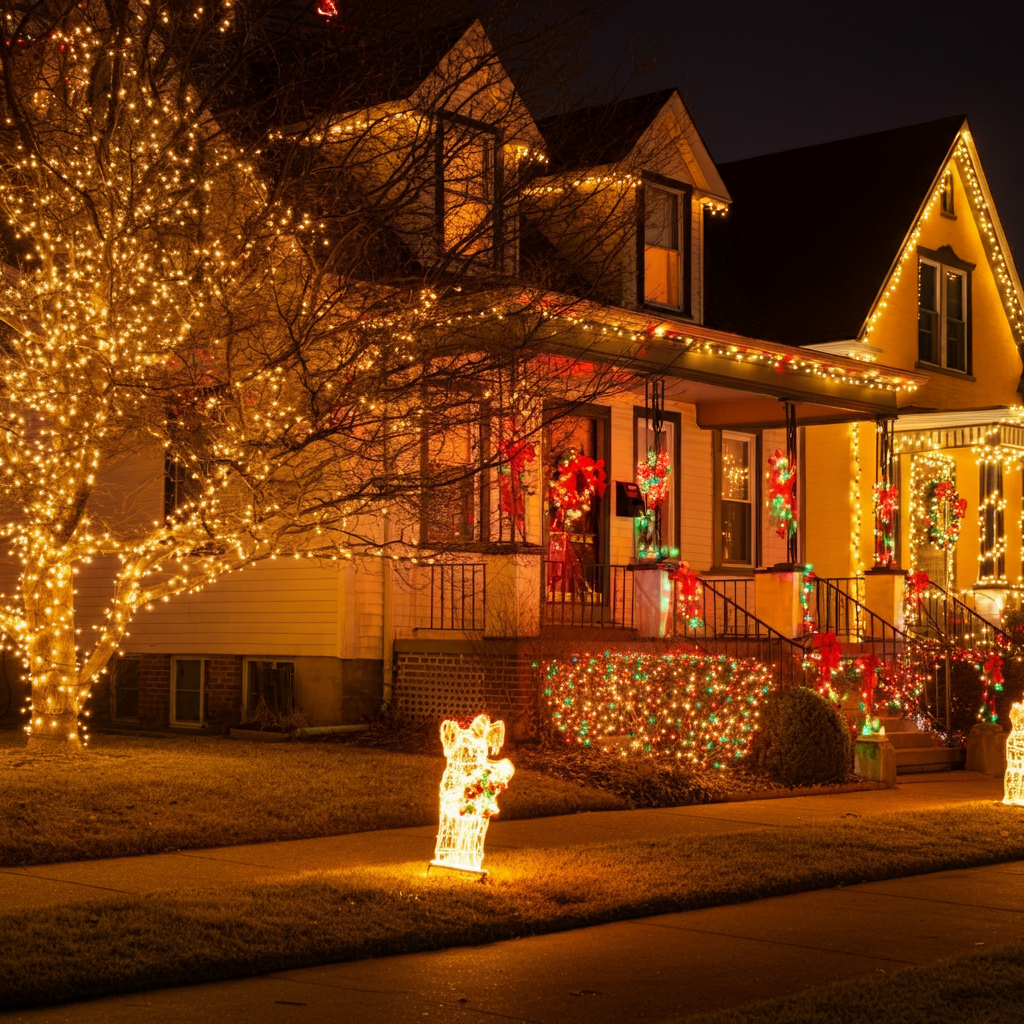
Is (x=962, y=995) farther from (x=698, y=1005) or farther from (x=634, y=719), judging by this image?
(x=634, y=719)

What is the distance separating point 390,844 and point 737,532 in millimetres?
11422

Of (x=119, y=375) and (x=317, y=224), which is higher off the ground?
(x=317, y=224)

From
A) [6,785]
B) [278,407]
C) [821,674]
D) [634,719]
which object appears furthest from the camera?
[821,674]

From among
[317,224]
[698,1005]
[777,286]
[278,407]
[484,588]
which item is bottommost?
[698,1005]

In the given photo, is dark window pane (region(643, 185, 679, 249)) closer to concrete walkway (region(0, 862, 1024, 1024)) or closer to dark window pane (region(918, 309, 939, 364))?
dark window pane (region(918, 309, 939, 364))

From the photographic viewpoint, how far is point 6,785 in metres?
11.2

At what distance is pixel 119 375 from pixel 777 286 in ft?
43.1

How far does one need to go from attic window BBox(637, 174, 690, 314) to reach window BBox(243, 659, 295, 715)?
20.8 ft

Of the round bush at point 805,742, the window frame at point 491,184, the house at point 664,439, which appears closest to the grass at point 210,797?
the house at point 664,439

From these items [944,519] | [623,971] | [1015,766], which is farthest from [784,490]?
[623,971]

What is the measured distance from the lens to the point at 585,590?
17.3 meters

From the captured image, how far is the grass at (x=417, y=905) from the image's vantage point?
22.3 feet

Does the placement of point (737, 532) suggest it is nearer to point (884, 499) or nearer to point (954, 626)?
point (884, 499)

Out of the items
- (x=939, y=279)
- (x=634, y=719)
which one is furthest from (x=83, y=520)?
(x=939, y=279)
